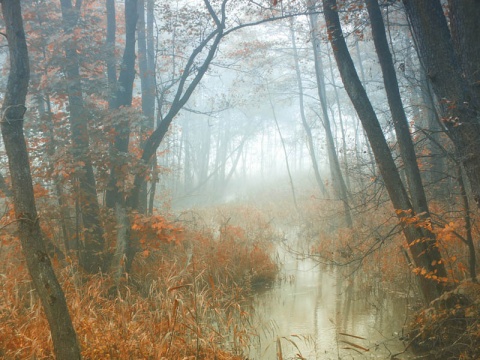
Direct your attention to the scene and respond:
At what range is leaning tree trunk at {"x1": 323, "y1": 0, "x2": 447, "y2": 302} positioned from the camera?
5.14 meters

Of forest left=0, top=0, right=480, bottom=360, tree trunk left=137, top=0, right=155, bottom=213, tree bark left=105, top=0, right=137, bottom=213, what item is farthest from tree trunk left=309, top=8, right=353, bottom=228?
tree trunk left=137, top=0, right=155, bottom=213

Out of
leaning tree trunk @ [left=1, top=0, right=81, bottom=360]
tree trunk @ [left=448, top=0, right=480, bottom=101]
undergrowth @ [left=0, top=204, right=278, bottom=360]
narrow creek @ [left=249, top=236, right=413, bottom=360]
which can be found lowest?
narrow creek @ [left=249, top=236, right=413, bottom=360]

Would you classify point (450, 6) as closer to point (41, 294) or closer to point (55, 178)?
point (41, 294)

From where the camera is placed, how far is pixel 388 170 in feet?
17.6

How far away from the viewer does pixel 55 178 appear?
7.43m

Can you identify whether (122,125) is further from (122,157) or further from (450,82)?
(450,82)

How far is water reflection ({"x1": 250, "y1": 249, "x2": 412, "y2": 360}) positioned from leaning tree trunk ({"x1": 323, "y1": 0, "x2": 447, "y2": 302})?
2.92 ft

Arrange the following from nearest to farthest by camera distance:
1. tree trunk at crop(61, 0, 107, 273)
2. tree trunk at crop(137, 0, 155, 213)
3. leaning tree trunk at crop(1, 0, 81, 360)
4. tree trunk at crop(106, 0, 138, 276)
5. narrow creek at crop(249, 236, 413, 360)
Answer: leaning tree trunk at crop(1, 0, 81, 360)
narrow creek at crop(249, 236, 413, 360)
tree trunk at crop(106, 0, 138, 276)
tree trunk at crop(61, 0, 107, 273)
tree trunk at crop(137, 0, 155, 213)

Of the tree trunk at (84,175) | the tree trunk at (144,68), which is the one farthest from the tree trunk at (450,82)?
the tree trunk at (144,68)

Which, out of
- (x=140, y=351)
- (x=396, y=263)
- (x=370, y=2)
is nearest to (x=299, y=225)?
(x=396, y=263)

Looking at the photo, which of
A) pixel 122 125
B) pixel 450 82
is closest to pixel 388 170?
pixel 450 82

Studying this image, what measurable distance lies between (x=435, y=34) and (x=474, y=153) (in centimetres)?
129

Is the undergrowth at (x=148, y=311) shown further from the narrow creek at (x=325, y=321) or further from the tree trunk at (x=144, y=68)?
the tree trunk at (x=144, y=68)

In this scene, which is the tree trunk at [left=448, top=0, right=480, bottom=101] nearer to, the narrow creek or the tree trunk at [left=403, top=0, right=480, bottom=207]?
the tree trunk at [left=403, top=0, right=480, bottom=207]
